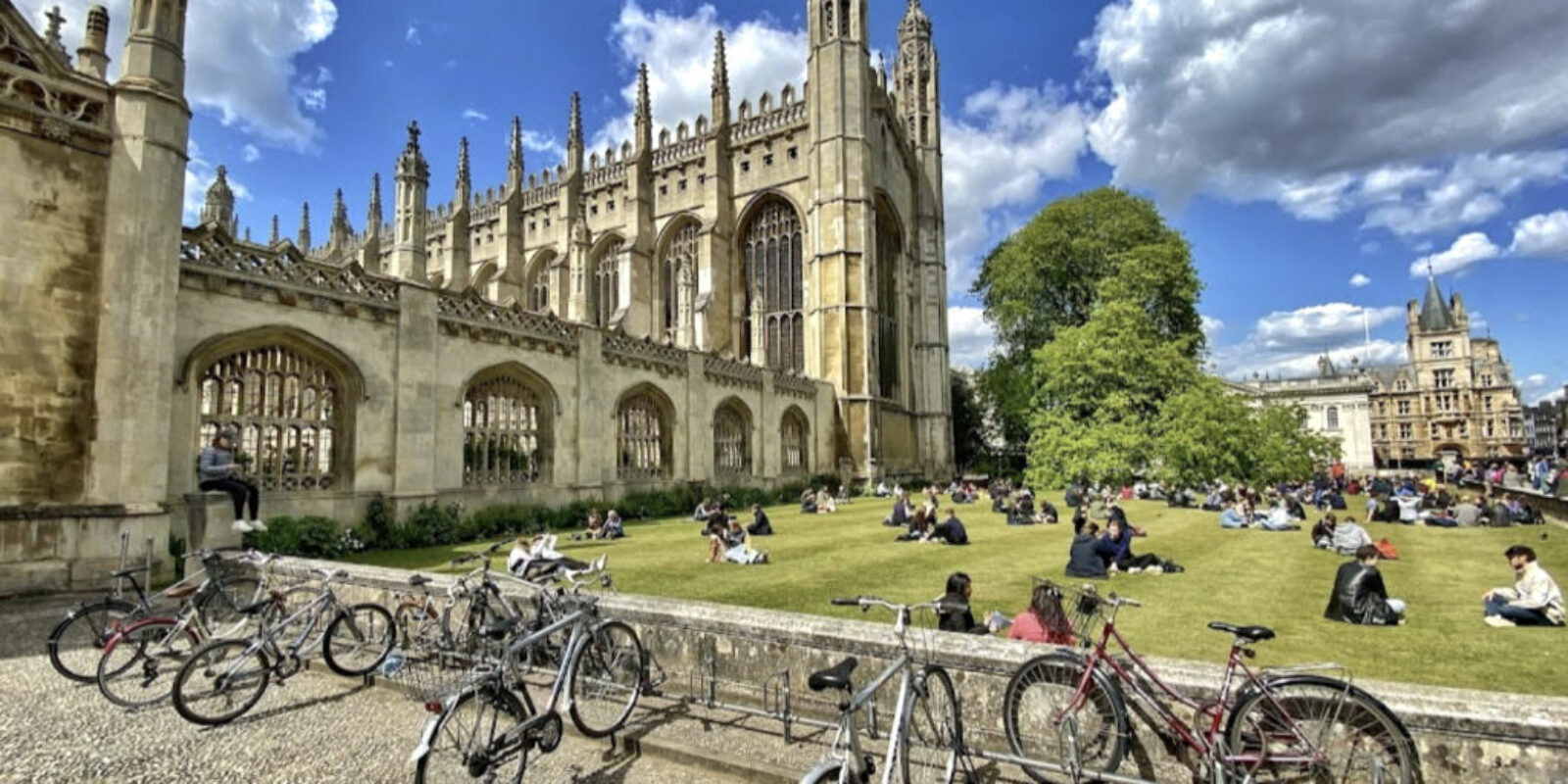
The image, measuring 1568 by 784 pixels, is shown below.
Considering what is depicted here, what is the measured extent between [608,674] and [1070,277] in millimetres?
34451

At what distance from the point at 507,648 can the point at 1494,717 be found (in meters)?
4.65

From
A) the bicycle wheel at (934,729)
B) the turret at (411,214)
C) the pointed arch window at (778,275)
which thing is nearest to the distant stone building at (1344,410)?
the pointed arch window at (778,275)

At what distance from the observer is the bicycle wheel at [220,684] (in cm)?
468

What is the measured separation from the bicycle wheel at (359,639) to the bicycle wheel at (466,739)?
7.80 feet

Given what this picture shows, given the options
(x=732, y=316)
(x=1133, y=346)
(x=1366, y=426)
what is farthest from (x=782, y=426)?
(x=1366, y=426)

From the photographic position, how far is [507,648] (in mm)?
4105

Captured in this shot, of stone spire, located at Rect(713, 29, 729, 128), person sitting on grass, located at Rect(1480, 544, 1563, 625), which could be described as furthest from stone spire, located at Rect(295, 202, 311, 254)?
person sitting on grass, located at Rect(1480, 544, 1563, 625)

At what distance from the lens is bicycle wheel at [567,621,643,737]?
4.68 metres

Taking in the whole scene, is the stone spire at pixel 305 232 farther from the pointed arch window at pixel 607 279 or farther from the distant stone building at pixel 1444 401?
the distant stone building at pixel 1444 401

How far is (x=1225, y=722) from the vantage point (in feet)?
11.0

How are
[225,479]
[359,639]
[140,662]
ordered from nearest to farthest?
[140,662] < [359,639] < [225,479]

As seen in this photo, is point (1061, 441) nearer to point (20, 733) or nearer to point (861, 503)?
point (861, 503)

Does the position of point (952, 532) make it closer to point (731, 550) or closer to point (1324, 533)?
point (731, 550)

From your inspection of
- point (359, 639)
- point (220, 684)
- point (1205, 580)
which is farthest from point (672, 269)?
point (220, 684)
